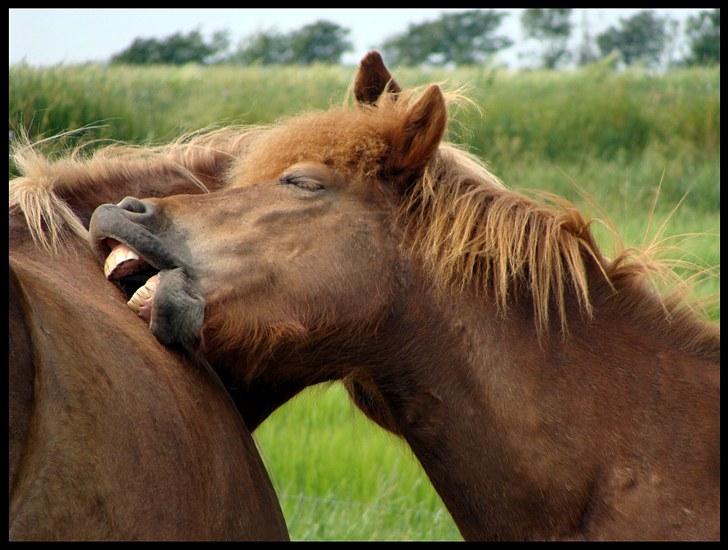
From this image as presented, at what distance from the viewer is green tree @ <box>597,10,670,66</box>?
17578 millimetres

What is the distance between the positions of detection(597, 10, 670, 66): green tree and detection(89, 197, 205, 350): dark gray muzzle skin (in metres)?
15.4

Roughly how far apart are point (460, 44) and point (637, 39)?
4.33 meters

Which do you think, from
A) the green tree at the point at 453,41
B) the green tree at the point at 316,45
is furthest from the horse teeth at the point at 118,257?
the green tree at the point at 453,41

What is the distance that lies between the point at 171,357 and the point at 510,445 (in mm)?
992

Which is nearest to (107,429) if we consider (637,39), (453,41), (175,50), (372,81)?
(372,81)

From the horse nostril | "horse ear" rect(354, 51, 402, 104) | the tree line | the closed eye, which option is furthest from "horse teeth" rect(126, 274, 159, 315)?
the tree line

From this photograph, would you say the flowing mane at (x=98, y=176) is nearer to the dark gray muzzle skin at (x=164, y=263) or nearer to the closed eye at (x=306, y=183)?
the dark gray muzzle skin at (x=164, y=263)

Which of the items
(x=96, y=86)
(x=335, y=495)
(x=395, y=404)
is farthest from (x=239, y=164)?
(x=96, y=86)

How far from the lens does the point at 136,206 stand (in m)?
2.93

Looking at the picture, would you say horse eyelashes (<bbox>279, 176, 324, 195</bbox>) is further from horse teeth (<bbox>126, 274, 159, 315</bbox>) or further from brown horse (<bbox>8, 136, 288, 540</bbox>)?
brown horse (<bbox>8, 136, 288, 540</bbox>)

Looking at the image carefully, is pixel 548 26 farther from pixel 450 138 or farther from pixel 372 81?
pixel 372 81

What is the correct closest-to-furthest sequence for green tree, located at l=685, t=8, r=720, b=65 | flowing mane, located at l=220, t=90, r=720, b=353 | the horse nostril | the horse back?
the horse back < the horse nostril < flowing mane, located at l=220, t=90, r=720, b=353 < green tree, located at l=685, t=8, r=720, b=65

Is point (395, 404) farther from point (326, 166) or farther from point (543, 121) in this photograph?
point (543, 121)

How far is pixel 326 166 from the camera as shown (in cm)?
310
